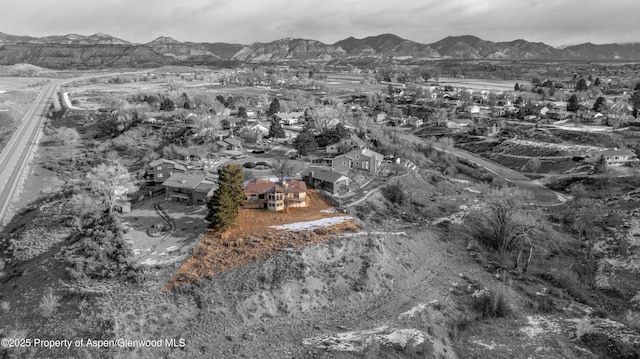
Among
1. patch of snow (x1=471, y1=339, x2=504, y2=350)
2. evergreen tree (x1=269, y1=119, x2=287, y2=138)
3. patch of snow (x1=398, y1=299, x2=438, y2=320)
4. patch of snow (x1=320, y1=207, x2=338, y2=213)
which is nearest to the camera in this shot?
patch of snow (x1=471, y1=339, x2=504, y2=350)

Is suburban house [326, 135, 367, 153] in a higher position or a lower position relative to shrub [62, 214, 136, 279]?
higher

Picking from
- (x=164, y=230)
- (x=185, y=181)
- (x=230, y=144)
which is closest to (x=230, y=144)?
(x=230, y=144)

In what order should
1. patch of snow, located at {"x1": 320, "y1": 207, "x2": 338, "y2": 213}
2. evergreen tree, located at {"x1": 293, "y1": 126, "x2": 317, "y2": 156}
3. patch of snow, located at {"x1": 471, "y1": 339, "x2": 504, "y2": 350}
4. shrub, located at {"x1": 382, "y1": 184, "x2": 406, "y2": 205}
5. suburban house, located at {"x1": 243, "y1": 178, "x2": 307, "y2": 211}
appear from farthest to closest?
evergreen tree, located at {"x1": 293, "y1": 126, "x2": 317, "y2": 156}, shrub, located at {"x1": 382, "y1": 184, "x2": 406, "y2": 205}, patch of snow, located at {"x1": 320, "y1": 207, "x2": 338, "y2": 213}, suburban house, located at {"x1": 243, "y1": 178, "x2": 307, "y2": 211}, patch of snow, located at {"x1": 471, "y1": 339, "x2": 504, "y2": 350}

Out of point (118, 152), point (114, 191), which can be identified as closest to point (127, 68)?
point (118, 152)

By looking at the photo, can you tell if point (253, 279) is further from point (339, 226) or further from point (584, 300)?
point (584, 300)

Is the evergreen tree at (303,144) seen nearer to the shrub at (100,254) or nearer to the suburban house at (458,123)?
the shrub at (100,254)

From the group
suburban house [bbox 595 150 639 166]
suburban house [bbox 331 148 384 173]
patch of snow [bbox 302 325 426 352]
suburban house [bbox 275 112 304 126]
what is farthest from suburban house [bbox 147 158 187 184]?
suburban house [bbox 595 150 639 166]

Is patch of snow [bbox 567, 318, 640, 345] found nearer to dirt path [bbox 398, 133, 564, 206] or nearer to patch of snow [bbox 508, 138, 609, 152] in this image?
dirt path [bbox 398, 133, 564, 206]
